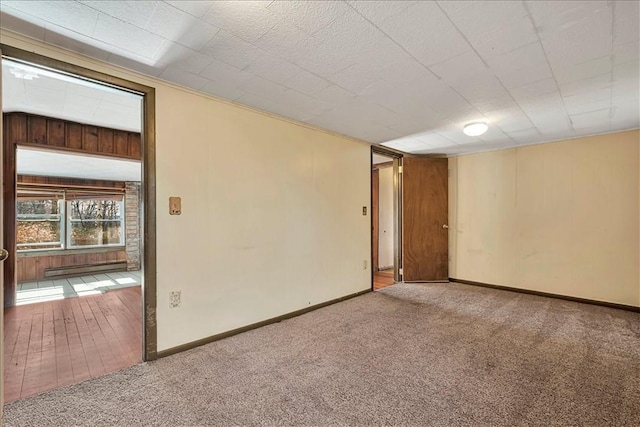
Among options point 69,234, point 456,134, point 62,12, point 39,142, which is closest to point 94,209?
point 69,234

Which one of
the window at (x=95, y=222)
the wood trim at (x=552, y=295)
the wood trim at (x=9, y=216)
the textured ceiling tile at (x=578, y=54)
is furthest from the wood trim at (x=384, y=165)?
the window at (x=95, y=222)

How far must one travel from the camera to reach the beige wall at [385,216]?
6430 millimetres

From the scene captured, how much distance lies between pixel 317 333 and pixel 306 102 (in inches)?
86.4

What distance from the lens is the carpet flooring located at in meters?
1.67

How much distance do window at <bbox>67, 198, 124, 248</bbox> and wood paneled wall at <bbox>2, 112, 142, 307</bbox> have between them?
12.2ft

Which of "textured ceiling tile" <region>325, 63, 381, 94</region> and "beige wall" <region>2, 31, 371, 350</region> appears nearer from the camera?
"textured ceiling tile" <region>325, 63, 381, 94</region>

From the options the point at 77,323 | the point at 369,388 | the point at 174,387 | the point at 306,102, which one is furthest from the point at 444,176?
the point at 77,323

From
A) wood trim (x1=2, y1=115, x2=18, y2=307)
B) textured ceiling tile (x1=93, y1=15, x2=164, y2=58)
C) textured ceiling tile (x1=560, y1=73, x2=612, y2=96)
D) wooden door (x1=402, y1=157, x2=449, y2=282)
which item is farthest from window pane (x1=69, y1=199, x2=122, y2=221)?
textured ceiling tile (x1=560, y1=73, x2=612, y2=96)

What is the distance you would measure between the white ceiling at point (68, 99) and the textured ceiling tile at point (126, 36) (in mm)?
446

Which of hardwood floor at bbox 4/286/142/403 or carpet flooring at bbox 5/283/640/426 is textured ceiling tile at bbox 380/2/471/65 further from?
hardwood floor at bbox 4/286/142/403

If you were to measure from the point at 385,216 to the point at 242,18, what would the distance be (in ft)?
17.6

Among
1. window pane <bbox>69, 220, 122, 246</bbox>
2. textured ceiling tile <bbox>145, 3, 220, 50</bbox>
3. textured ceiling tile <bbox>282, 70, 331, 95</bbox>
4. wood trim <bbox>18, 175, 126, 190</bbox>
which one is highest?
textured ceiling tile <bbox>145, 3, 220, 50</bbox>

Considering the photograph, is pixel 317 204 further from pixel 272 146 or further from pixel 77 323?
pixel 77 323

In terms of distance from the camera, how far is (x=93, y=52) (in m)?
1.96
